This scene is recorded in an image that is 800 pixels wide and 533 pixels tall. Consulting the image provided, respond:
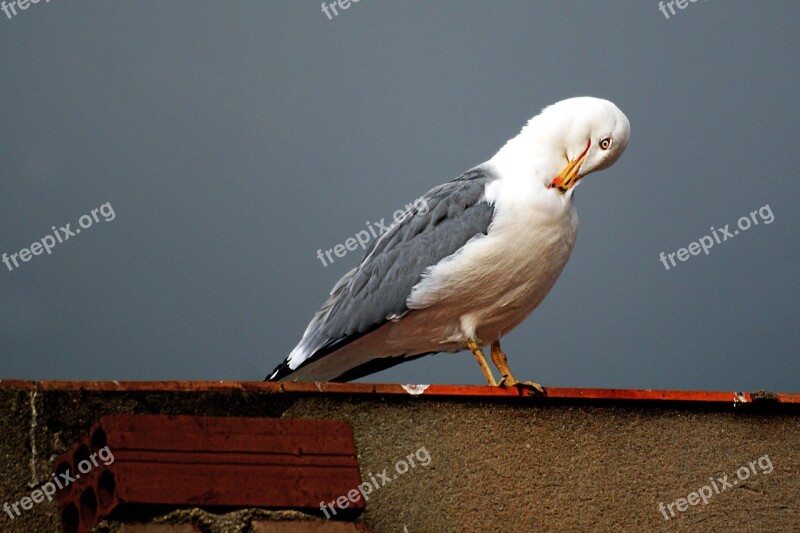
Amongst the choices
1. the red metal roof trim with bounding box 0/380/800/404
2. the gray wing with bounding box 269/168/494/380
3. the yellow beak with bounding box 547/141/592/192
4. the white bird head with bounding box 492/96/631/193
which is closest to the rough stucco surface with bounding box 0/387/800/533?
the red metal roof trim with bounding box 0/380/800/404

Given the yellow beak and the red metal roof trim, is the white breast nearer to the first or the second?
the yellow beak

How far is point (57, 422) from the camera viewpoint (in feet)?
14.6

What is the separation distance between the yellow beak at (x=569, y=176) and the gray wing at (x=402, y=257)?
32 centimetres

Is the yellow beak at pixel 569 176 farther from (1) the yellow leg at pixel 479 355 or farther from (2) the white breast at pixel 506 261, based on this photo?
(1) the yellow leg at pixel 479 355

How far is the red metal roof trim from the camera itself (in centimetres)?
450

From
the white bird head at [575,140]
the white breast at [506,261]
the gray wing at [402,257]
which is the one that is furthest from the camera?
the white bird head at [575,140]

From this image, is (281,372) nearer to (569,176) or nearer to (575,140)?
(569,176)

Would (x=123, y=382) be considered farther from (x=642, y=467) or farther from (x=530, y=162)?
(x=530, y=162)

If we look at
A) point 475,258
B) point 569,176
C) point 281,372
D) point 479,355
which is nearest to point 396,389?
point 475,258

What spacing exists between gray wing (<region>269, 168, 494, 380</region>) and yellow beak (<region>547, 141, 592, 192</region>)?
321 millimetres

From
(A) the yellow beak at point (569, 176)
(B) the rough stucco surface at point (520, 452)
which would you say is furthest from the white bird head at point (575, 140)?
(B) the rough stucco surface at point (520, 452)

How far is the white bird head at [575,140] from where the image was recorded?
6.31 m

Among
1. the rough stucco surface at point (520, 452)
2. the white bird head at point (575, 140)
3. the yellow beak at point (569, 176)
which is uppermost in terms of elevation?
the white bird head at point (575, 140)

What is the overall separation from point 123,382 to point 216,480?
71cm
